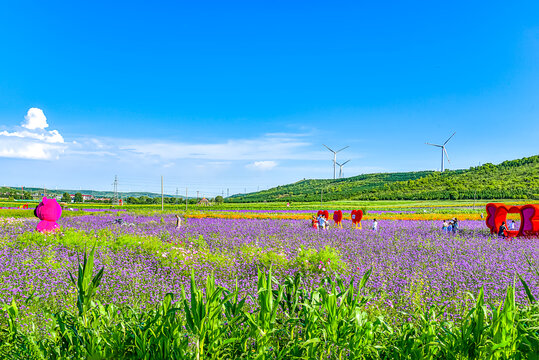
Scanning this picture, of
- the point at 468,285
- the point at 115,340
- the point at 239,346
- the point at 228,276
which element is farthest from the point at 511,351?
the point at 228,276

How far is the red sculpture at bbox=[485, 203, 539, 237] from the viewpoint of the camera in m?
14.9

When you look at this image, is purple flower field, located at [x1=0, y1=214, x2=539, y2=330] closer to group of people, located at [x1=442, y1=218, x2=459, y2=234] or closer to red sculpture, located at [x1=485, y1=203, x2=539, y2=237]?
red sculpture, located at [x1=485, y1=203, x2=539, y2=237]

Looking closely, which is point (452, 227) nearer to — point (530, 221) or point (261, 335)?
point (530, 221)

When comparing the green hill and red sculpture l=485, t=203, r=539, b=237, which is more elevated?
the green hill

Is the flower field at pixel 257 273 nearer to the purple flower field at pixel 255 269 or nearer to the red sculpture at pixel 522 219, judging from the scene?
the purple flower field at pixel 255 269

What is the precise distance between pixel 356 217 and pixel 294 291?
55.8ft

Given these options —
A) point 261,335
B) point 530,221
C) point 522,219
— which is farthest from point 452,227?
point 261,335

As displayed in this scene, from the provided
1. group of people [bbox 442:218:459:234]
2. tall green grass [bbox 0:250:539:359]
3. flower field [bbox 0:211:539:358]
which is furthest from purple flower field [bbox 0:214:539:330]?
group of people [bbox 442:218:459:234]

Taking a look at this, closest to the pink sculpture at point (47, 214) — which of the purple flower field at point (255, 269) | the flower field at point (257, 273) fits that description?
the purple flower field at point (255, 269)

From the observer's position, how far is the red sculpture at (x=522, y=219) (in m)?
14.9

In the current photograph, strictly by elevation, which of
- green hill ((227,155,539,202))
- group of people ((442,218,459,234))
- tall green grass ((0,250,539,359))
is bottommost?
group of people ((442,218,459,234))

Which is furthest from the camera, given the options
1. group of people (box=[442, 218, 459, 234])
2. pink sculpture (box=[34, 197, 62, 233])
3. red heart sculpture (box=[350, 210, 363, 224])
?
red heart sculpture (box=[350, 210, 363, 224])

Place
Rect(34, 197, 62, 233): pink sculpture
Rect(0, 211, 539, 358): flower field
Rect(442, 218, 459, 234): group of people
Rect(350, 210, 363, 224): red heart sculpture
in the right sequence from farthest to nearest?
Rect(350, 210, 363, 224): red heart sculpture → Rect(442, 218, 459, 234): group of people → Rect(34, 197, 62, 233): pink sculpture → Rect(0, 211, 539, 358): flower field

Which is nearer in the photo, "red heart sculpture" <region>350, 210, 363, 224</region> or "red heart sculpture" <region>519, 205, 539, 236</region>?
"red heart sculpture" <region>519, 205, 539, 236</region>
